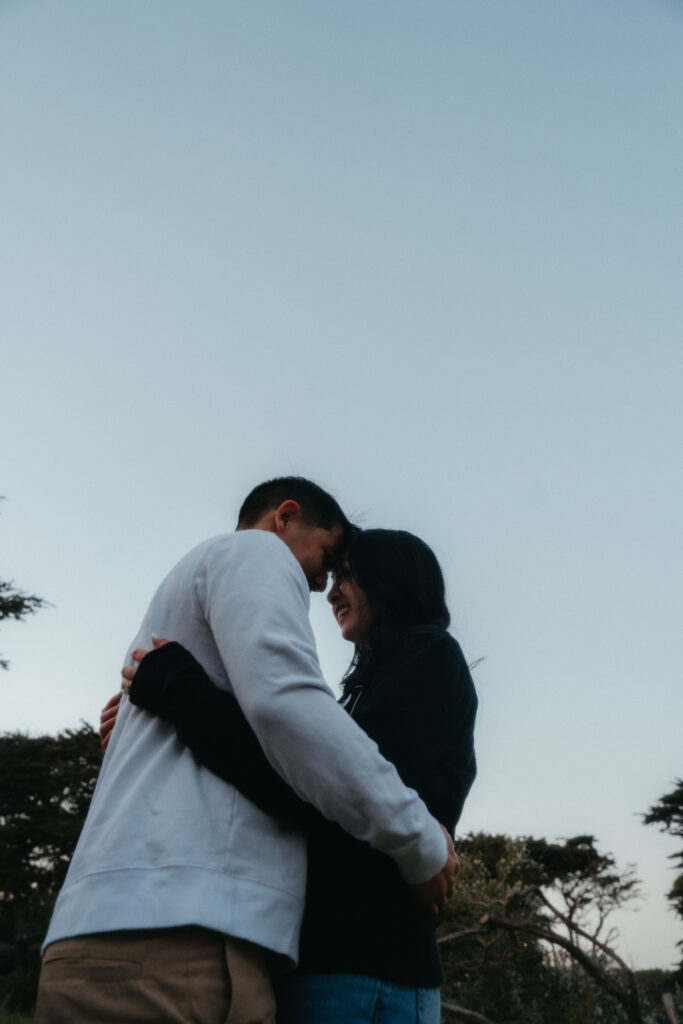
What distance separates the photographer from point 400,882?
1.54 meters

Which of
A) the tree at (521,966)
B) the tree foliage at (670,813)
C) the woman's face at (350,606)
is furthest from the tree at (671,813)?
the woman's face at (350,606)

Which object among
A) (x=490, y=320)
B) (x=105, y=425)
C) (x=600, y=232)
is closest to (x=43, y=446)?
(x=105, y=425)

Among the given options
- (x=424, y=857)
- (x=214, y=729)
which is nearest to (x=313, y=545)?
(x=214, y=729)

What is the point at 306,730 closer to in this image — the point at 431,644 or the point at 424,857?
the point at 424,857

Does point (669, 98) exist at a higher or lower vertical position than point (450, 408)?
higher

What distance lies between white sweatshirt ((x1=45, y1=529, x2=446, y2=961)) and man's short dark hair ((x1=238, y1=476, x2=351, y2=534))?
74 cm

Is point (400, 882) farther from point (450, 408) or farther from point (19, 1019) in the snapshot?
point (450, 408)

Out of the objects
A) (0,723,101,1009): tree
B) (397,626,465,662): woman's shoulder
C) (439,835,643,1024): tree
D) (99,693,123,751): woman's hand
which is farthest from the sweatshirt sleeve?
(0,723,101,1009): tree

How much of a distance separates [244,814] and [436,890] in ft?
1.30

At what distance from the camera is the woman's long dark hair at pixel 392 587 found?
2.23 meters

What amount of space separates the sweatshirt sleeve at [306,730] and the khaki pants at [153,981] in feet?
0.92

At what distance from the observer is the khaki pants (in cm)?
121

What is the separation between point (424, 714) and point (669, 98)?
1122cm

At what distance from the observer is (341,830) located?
1.50 metres
